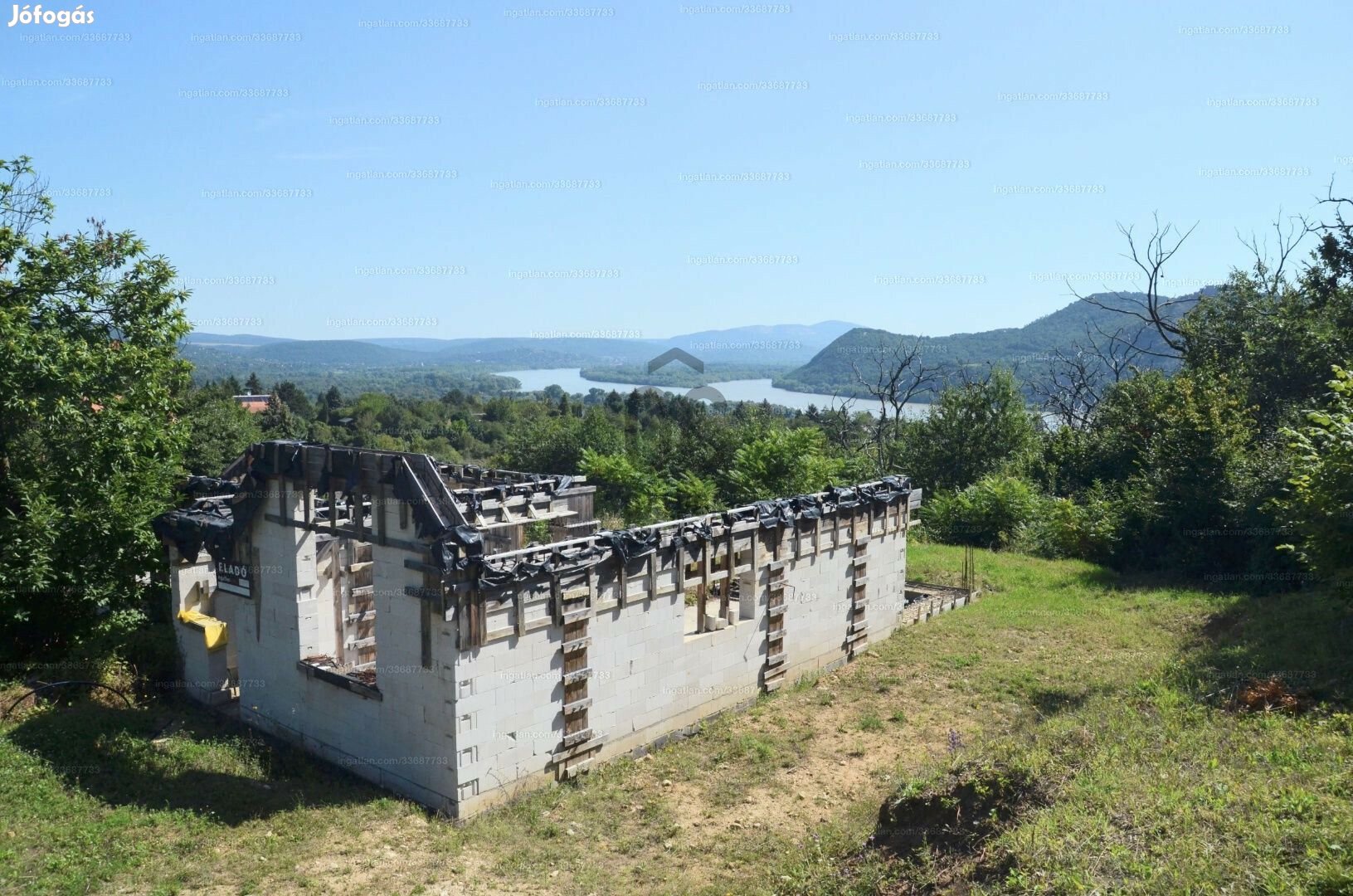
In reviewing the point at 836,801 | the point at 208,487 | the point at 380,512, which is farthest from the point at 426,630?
the point at 208,487

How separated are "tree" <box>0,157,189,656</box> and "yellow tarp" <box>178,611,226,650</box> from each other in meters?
1.20

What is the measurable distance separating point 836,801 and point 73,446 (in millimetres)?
13982

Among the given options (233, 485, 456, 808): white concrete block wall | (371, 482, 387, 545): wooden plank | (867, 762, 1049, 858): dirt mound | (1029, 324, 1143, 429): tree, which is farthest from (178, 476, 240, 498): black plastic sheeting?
(1029, 324, 1143, 429): tree

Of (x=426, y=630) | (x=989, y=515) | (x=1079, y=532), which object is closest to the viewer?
(x=426, y=630)

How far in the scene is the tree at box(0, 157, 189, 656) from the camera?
14977 millimetres

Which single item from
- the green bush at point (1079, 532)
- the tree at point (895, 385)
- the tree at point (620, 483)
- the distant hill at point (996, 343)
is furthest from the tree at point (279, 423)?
the distant hill at point (996, 343)

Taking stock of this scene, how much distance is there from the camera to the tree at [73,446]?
15.0 m

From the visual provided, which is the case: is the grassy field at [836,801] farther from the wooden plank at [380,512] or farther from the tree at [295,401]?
the tree at [295,401]

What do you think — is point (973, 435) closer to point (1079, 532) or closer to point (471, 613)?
point (1079, 532)

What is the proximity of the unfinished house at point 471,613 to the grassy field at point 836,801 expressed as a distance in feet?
1.94

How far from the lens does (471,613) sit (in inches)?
441

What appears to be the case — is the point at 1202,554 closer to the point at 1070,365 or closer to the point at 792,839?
the point at 792,839

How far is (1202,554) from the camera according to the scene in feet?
75.7

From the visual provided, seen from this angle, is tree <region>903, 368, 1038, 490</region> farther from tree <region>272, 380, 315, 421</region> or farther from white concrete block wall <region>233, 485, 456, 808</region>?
tree <region>272, 380, 315, 421</region>
